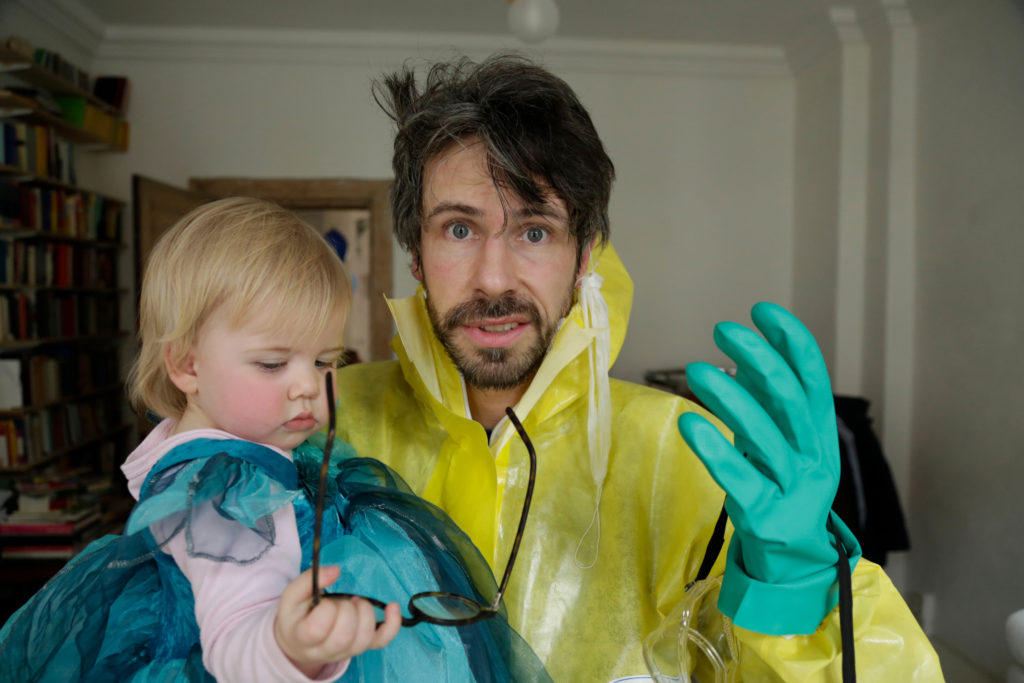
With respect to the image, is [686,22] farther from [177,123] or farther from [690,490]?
[690,490]

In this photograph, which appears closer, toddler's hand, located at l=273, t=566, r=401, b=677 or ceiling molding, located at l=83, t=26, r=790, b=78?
toddler's hand, located at l=273, t=566, r=401, b=677

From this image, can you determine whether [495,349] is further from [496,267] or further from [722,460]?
[722,460]

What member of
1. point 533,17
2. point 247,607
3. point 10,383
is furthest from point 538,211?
point 10,383

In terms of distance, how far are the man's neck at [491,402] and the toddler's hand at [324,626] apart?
59cm

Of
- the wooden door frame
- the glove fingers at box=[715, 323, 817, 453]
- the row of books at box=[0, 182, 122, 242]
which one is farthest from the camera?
the wooden door frame

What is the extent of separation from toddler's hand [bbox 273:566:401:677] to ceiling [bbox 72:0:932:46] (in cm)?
363

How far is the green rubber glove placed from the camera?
2.35 feet

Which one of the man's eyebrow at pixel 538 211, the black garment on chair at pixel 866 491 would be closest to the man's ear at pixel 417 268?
the man's eyebrow at pixel 538 211

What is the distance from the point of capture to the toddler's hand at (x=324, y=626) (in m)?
0.52

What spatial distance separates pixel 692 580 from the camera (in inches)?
37.0

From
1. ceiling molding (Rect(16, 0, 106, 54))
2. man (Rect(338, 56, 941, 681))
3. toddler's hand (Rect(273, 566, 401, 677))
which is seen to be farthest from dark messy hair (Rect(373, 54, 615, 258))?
ceiling molding (Rect(16, 0, 106, 54))

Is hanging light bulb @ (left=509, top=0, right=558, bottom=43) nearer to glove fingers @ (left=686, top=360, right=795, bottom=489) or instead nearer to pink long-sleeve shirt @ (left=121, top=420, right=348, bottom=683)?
glove fingers @ (left=686, top=360, right=795, bottom=489)

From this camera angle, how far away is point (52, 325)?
332cm

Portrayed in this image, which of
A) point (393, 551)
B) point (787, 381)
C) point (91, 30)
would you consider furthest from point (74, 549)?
point (787, 381)
